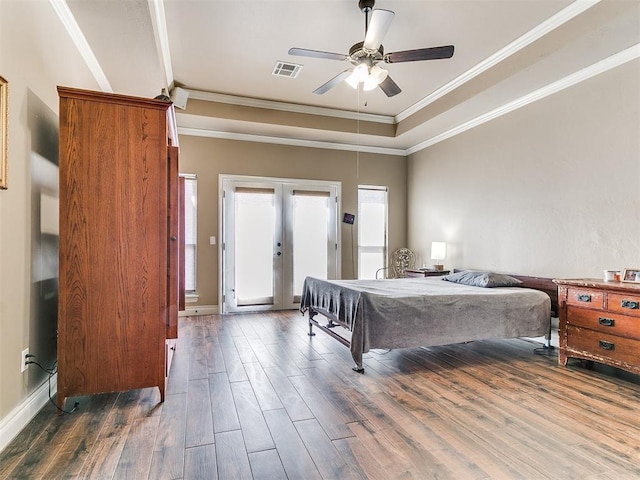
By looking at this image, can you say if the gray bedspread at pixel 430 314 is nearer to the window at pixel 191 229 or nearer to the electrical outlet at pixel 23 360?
the electrical outlet at pixel 23 360

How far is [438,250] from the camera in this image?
18.1 ft

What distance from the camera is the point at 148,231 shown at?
2.43 m

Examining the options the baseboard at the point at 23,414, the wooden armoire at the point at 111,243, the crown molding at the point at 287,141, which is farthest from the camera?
the crown molding at the point at 287,141

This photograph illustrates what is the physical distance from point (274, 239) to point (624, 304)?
4408 mm

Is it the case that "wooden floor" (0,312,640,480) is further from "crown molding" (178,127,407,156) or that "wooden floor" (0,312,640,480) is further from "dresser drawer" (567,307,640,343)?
"crown molding" (178,127,407,156)

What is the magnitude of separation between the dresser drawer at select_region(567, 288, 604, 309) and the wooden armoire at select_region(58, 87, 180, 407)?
133 inches

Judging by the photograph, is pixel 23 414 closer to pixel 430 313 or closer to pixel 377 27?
pixel 430 313

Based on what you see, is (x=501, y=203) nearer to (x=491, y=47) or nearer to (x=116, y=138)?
(x=491, y=47)

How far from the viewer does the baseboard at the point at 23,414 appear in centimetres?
191

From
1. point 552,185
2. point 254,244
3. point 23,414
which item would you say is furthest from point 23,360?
point 552,185

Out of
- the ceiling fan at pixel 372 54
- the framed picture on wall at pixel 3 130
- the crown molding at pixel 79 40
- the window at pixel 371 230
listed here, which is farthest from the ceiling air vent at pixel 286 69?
the framed picture on wall at pixel 3 130

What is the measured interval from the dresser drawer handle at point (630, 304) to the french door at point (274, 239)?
13.2 feet

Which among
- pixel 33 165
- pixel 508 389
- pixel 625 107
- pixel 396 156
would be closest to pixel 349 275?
pixel 396 156

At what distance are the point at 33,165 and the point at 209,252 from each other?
3.38 metres
